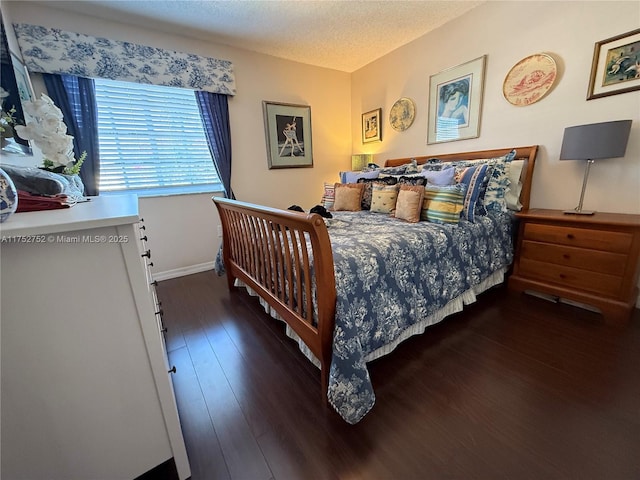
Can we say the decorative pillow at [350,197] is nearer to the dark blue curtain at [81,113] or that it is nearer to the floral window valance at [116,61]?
the floral window valance at [116,61]

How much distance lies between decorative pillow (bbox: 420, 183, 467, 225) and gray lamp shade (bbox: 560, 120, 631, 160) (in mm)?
715

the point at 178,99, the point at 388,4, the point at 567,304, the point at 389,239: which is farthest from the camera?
the point at 178,99

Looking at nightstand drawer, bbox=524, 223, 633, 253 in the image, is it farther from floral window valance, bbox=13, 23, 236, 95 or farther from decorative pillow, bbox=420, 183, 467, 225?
floral window valance, bbox=13, 23, 236, 95

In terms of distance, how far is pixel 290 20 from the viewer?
7.98ft

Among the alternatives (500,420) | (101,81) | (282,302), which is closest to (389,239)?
(282,302)

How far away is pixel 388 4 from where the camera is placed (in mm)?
2275

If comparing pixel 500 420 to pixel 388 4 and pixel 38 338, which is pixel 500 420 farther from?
pixel 388 4

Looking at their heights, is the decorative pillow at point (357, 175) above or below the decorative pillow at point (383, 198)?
above

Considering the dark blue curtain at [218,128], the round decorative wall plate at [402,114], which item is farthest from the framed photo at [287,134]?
the round decorative wall plate at [402,114]

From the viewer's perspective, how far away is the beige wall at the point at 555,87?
181 centimetres

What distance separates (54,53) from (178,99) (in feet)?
2.99

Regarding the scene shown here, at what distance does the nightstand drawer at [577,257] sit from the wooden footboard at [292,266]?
1.85 m

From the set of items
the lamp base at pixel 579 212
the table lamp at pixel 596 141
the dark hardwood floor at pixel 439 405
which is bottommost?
the dark hardwood floor at pixel 439 405

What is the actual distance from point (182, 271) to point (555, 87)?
3.88 metres
